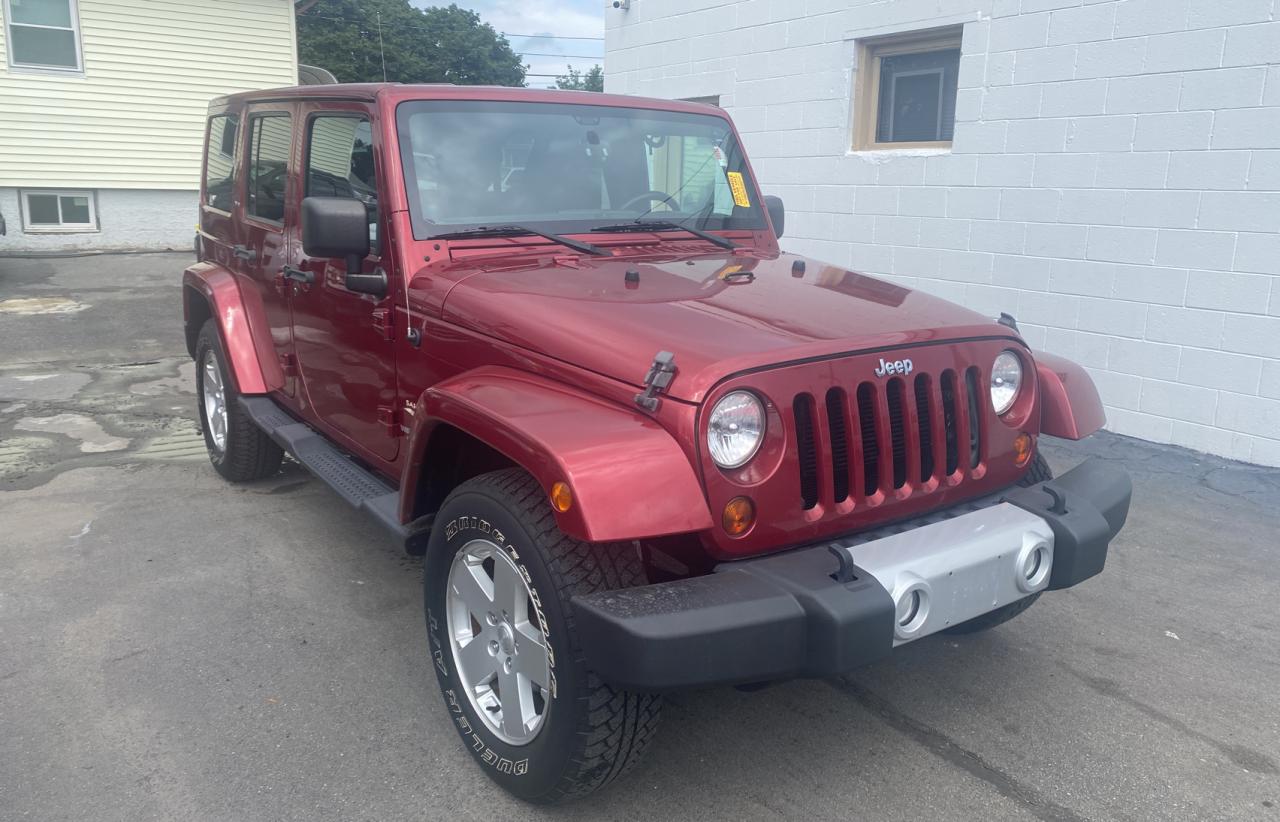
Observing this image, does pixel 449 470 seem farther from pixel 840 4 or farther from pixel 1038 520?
pixel 840 4

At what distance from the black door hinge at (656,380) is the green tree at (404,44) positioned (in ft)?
128

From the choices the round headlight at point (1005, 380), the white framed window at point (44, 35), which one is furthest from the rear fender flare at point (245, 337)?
the white framed window at point (44, 35)

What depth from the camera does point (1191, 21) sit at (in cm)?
555

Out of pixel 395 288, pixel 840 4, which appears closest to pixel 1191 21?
pixel 840 4

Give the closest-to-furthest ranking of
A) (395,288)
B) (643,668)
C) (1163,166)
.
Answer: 1. (643,668)
2. (395,288)
3. (1163,166)

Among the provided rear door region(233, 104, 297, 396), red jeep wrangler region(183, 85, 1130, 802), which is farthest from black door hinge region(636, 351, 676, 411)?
rear door region(233, 104, 297, 396)

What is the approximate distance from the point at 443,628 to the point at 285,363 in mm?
2032

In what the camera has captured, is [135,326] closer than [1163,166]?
No

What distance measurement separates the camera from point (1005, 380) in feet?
9.73

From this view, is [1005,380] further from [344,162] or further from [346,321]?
[344,162]

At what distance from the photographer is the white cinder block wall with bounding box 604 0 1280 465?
5461mm

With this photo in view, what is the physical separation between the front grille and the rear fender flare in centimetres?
291

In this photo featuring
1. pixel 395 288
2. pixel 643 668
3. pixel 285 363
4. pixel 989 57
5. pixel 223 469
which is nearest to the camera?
pixel 643 668

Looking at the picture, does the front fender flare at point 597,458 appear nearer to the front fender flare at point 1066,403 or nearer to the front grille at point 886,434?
the front grille at point 886,434
